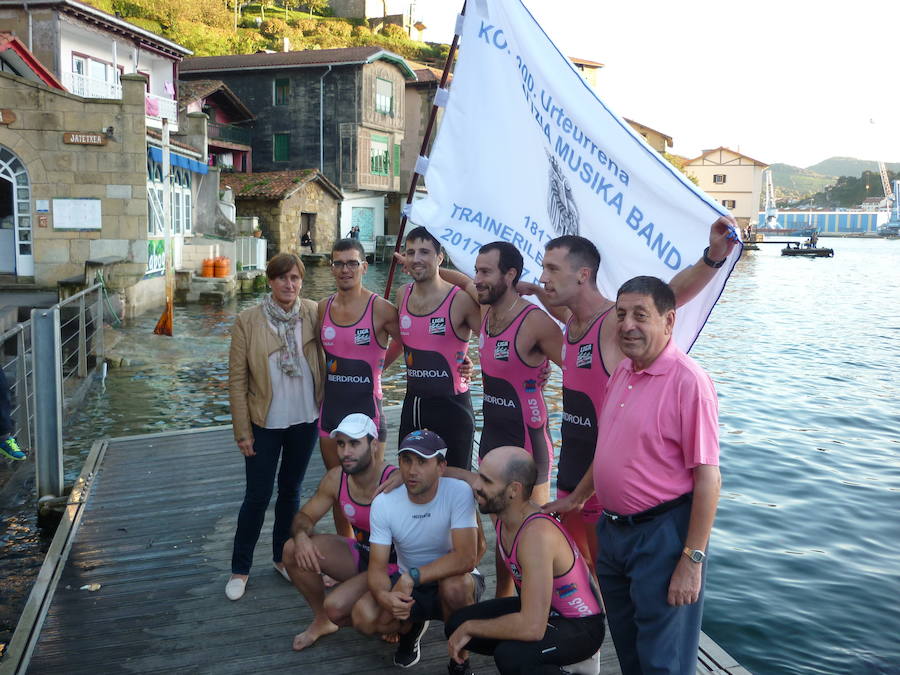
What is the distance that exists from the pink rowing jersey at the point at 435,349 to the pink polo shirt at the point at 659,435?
6.49 ft

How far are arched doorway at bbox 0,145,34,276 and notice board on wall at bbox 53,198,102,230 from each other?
690 millimetres

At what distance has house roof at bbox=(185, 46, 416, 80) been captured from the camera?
4375 centimetres

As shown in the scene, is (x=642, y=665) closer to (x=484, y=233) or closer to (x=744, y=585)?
(x=484, y=233)

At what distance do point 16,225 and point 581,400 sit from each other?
1926cm

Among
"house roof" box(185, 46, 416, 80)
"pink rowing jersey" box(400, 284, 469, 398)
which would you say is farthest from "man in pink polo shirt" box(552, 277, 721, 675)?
"house roof" box(185, 46, 416, 80)

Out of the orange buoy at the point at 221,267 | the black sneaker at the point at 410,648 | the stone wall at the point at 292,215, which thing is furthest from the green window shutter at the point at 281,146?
the black sneaker at the point at 410,648

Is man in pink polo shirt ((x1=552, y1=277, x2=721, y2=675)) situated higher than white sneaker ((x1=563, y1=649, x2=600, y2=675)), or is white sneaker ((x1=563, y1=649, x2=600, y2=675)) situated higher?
man in pink polo shirt ((x1=552, y1=277, x2=721, y2=675))

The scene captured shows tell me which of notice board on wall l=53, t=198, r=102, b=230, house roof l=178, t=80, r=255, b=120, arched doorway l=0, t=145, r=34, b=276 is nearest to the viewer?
arched doorway l=0, t=145, r=34, b=276

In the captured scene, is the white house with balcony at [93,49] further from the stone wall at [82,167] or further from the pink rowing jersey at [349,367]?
the pink rowing jersey at [349,367]

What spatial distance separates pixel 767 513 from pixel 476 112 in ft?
21.1

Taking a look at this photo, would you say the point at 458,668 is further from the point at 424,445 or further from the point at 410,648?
the point at 424,445

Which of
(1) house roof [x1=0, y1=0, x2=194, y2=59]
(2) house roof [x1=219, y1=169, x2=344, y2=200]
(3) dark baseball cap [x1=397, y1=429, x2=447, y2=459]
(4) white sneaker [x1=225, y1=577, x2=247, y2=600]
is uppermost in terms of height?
(1) house roof [x1=0, y1=0, x2=194, y2=59]

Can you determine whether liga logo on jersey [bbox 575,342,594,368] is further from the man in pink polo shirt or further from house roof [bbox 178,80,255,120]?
house roof [bbox 178,80,255,120]

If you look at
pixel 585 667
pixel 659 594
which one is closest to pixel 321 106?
pixel 585 667
